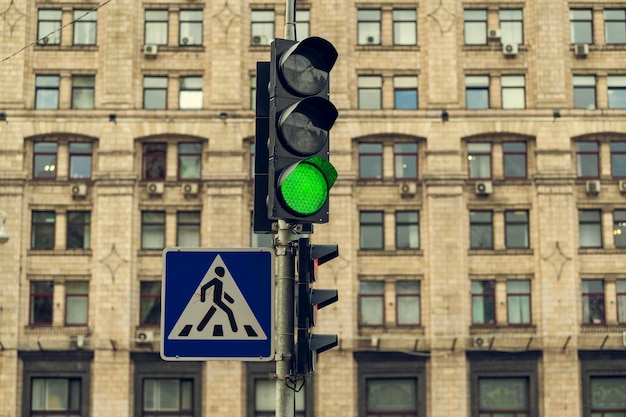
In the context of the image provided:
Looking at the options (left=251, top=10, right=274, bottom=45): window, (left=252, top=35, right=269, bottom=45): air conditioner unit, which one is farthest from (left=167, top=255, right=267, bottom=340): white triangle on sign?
(left=251, top=10, right=274, bottom=45): window

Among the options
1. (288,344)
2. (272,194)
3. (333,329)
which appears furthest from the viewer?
(333,329)

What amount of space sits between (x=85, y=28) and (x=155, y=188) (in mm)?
7402

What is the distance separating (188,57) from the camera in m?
43.3

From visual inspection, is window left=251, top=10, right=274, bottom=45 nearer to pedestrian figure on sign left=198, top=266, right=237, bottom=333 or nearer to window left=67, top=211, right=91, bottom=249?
window left=67, top=211, right=91, bottom=249

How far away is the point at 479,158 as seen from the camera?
43.3 meters

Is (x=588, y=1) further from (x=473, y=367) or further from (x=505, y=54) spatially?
(x=473, y=367)

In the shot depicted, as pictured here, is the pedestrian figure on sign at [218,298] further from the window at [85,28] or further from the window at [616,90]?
the window at [616,90]

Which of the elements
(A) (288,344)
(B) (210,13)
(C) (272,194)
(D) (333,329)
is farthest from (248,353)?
(B) (210,13)

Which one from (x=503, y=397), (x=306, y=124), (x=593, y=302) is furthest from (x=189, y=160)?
(x=306, y=124)

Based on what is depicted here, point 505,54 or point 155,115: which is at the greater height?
point 505,54

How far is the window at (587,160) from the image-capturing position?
43250 millimetres

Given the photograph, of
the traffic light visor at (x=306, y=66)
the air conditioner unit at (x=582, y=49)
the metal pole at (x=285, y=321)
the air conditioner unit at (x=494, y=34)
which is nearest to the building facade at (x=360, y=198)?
the air conditioner unit at (x=494, y=34)

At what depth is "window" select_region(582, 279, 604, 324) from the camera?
139ft

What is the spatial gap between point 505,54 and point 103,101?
1660 centimetres
